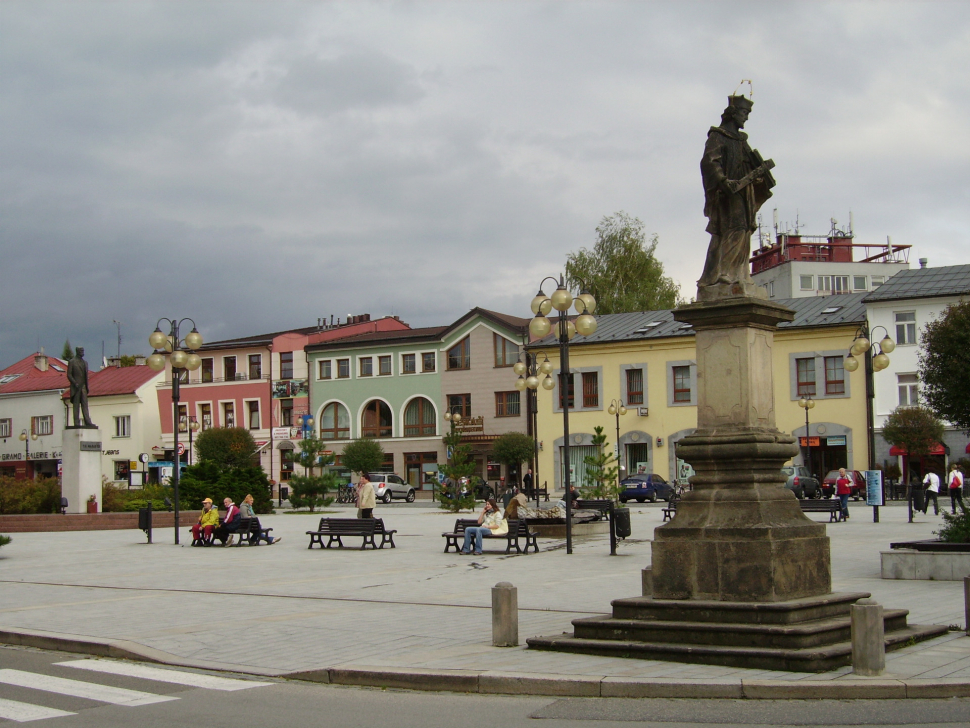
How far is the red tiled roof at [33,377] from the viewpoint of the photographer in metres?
72.7

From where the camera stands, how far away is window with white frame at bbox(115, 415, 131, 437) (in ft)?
232

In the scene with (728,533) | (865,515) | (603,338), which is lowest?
(865,515)

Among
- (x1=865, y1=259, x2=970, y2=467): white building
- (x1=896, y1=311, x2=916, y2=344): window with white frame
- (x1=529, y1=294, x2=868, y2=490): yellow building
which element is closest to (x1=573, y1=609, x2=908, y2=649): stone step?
(x1=529, y1=294, x2=868, y2=490): yellow building

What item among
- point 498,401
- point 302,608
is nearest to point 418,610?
point 302,608

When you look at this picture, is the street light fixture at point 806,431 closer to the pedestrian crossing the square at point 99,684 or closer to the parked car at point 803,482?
the parked car at point 803,482

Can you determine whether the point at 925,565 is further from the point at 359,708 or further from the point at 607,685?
the point at 359,708

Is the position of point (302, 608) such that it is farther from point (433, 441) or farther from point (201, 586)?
point (433, 441)

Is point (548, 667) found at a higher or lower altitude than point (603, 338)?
lower

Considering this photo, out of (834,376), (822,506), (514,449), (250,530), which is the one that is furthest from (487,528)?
(514,449)

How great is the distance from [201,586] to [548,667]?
9.06 metres

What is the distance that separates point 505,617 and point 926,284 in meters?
45.4

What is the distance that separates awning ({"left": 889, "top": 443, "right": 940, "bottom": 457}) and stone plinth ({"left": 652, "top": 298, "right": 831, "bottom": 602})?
39186 millimetres

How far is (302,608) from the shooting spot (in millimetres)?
13500

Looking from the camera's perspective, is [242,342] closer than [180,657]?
No
